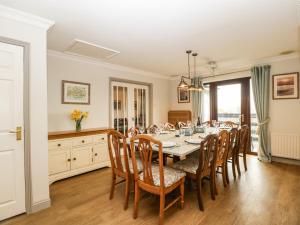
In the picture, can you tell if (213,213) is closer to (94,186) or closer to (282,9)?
(94,186)

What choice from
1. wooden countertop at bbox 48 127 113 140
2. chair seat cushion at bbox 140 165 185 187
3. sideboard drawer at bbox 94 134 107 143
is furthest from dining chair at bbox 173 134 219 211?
sideboard drawer at bbox 94 134 107 143

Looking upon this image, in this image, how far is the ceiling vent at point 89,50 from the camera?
9.88ft

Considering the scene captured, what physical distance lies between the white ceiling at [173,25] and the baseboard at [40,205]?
2364mm

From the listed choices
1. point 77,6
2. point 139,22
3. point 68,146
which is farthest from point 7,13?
point 68,146

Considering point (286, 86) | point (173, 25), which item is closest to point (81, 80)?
point (173, 25)

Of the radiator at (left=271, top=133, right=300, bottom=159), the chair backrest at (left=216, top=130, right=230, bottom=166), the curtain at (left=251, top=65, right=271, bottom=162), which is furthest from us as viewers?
the curtain at (left=251, top=65, right=271, bottom=162)

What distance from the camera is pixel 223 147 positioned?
8.67ft

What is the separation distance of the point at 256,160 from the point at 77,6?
4724 millimetres

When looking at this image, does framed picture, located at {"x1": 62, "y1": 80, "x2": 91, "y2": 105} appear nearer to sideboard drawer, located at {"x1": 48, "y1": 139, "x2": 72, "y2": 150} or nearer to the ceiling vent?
the ceiling vent

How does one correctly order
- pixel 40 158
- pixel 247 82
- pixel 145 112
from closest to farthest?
1. pixel 40 158
2. pixel 247 82
3. pixel 145 112

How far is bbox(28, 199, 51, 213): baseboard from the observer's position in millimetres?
2123

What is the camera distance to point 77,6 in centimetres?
196

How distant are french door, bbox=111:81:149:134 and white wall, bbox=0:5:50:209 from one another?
2.31m

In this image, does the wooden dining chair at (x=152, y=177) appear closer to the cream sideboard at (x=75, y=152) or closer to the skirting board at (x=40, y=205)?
the skirting board at (x=40, y=205)
